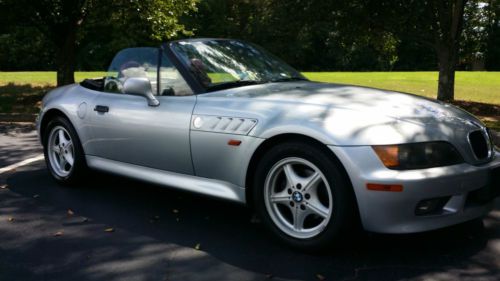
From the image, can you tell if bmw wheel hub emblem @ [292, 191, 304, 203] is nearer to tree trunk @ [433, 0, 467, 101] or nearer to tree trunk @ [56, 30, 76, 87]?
tree trunk @ [433, 0, 467, 101]

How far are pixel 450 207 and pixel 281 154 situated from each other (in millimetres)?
1107

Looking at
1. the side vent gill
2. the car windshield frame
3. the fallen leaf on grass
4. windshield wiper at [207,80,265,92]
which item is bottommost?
the fallen leaf on grass

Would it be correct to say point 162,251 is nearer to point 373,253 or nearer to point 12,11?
point 373,253

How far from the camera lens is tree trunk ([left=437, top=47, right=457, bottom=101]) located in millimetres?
13484

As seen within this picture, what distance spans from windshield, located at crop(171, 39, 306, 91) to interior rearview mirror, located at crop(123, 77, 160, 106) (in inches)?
13.9

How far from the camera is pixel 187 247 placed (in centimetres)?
376

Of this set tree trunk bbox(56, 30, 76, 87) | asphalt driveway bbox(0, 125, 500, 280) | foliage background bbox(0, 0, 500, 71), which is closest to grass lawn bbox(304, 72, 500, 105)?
foliage background bbox(0, 0, 500, 71)

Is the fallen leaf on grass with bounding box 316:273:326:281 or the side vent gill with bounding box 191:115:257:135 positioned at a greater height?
the side vent gill with bounding box 191:115:257:135

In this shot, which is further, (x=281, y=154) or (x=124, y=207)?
(x=124, y=207)

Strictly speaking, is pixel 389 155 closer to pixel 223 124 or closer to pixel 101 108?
pixel 223 124

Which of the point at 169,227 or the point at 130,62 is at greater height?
the point at 130,62

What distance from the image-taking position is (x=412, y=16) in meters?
12.4

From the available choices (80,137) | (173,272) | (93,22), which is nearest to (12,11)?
(93,22)

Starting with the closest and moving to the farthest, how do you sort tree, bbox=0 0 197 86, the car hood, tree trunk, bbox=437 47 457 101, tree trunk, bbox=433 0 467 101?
1. the car hood
2. tree, bbox=0 0 197 86
3. tree trunk, bbox=433 0 467 101
4. tree trunk, bbox=437 47 457 101
